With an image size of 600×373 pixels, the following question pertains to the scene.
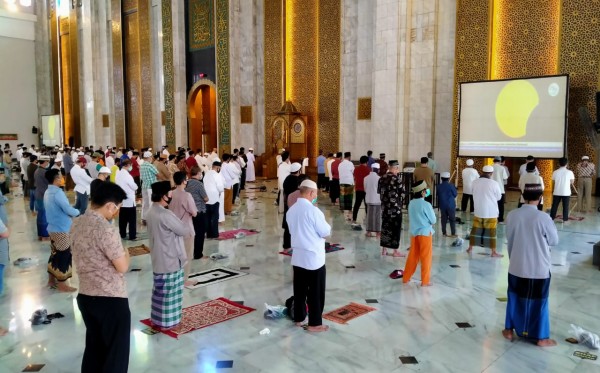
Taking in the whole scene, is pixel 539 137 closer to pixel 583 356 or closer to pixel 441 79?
pixel 441 79

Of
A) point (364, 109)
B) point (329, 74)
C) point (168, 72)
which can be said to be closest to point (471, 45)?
point (364, 109)

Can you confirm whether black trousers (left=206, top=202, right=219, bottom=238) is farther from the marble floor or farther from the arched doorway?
the arched doorway


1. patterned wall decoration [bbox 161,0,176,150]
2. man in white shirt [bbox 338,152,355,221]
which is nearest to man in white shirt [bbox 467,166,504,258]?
man in white shirt [bbox 338,152,355,221]

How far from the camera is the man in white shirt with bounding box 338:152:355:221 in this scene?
966 centimetres

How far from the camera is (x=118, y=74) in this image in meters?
22.3

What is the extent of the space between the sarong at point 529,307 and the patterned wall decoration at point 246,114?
1437 cm

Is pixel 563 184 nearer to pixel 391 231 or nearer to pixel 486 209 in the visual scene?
pixel 486 209

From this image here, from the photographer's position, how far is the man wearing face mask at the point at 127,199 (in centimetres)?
779

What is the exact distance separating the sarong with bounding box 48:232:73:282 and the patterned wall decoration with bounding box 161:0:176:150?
1451 centimetres

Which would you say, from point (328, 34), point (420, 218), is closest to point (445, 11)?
point (328, 34)

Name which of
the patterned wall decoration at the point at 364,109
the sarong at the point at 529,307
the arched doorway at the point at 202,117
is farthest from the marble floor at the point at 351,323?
the arched doorway at the point at 202,117

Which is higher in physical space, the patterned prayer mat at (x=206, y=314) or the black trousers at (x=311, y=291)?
the black trousers at (x=311, y=291)

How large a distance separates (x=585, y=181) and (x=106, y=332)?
9365 millimetres

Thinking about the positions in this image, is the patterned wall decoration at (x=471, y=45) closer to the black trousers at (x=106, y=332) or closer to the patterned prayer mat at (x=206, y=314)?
the patterned prayer mat at (x=206, y=314)
